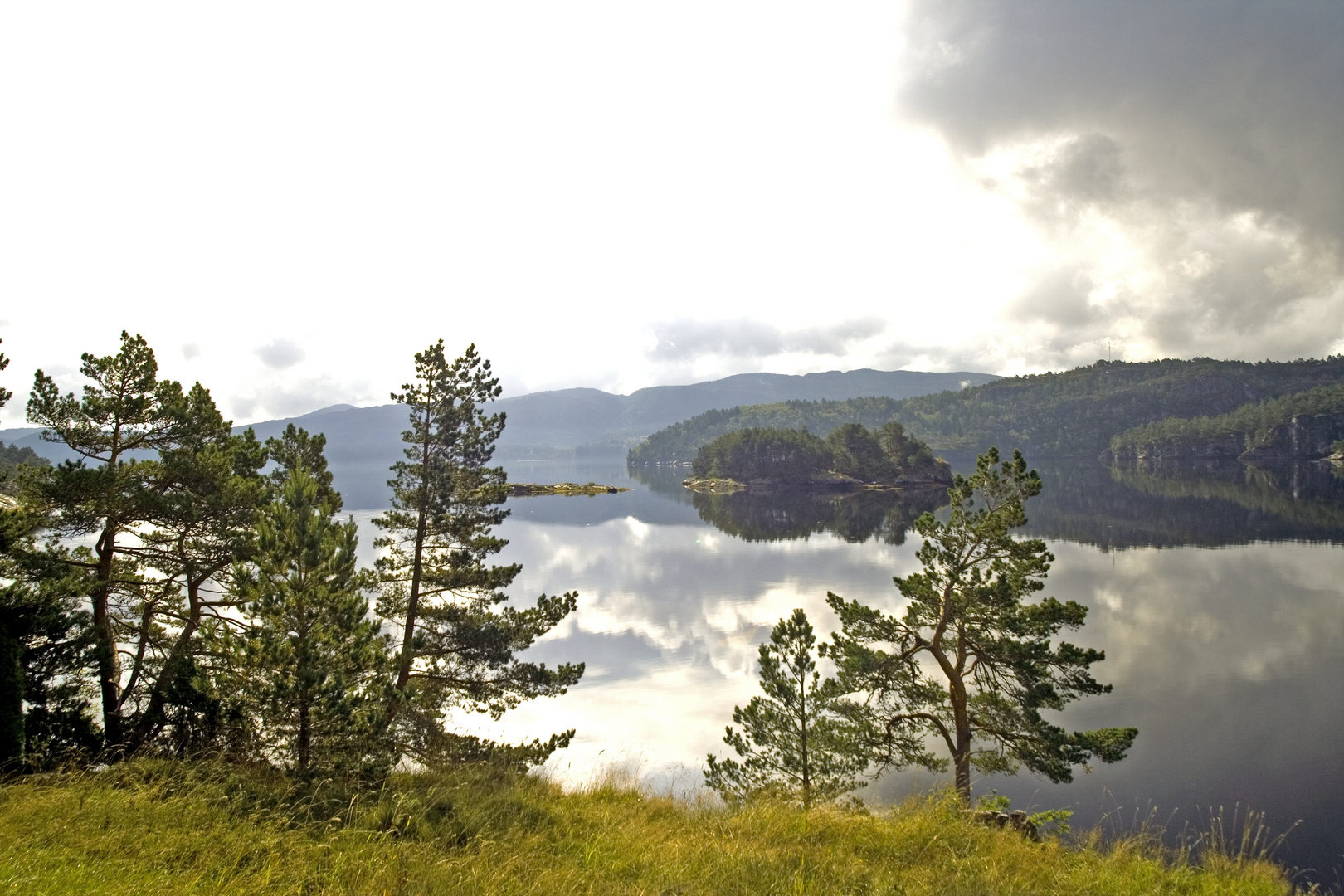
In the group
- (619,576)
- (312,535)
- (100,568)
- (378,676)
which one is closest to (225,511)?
(100,568)

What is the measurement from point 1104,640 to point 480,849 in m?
34.0

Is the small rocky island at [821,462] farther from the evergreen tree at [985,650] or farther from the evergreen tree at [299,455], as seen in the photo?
the evergreen tree at [299,455]

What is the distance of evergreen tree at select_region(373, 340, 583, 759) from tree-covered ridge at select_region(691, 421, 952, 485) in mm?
140106

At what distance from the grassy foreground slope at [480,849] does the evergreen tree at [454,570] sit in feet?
21.4

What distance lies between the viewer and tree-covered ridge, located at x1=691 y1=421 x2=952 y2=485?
149500 mm

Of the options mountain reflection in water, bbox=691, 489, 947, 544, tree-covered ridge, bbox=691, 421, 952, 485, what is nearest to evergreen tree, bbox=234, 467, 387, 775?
mountain reflection in water, bbox=691, 489, 947, 544

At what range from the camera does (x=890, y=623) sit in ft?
57.1

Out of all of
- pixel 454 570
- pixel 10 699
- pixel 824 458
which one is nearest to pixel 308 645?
pixel 10 699

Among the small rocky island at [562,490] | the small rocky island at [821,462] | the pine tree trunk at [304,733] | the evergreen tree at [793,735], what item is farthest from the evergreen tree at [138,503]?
the small rocky island at [821,462]

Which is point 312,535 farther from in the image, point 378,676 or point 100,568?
point 100,568

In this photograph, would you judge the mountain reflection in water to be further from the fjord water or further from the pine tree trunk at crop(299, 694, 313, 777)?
the pine tree trunk at crop(299, 694, 313, 777)

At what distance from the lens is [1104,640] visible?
32906 millimetres

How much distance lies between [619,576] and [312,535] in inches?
1733

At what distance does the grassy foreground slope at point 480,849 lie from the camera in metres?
7.28
